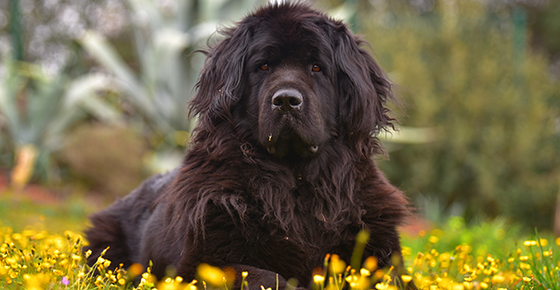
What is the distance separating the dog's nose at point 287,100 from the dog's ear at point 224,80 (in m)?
0.36

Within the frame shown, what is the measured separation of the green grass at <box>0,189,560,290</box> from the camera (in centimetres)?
209

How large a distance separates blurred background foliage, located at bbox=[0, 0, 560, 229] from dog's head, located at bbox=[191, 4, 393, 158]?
458 centimetres

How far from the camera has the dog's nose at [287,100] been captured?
8.53 ft

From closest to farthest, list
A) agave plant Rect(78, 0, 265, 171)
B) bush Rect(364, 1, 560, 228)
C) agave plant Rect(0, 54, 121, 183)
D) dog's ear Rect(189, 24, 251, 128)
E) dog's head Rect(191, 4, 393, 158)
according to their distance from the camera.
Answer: dog's head Rect(191, 4, 393, 158), dog's ear Rect(189, 24, 251, 128), agave plant Rect(78, 0, 265, 171), agave plant Rect(0, 54, 121, 183), bush Rect(364, 1, 560, 228)

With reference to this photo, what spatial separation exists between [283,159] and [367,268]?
759 millimetres

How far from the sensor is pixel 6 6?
55.6 feet

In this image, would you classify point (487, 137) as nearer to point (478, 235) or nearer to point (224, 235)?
point (478, 235)

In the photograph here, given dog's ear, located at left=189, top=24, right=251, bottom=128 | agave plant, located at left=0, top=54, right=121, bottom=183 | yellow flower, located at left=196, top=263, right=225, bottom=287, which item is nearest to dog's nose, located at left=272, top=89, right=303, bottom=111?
dog's ear, located at left=189, top=24, right=251, bottom=128

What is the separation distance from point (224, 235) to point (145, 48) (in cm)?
789

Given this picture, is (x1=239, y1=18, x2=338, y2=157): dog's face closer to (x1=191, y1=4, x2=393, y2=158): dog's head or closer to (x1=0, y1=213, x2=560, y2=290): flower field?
(x1=191, y1=4, x2=393, y2=158): dog's head

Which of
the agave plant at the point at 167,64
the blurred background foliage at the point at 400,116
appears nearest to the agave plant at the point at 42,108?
the blurred background foliage at the point at 400,116

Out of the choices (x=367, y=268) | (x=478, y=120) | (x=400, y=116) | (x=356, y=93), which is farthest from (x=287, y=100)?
(x=478, y=120)

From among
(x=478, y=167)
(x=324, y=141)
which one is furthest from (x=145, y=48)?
(x=324, y=141)

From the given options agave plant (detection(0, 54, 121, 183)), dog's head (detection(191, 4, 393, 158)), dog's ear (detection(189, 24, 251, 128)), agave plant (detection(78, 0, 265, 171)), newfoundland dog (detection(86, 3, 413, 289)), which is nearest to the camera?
newfoundland dog (detection(86, 3, 413, 289))
